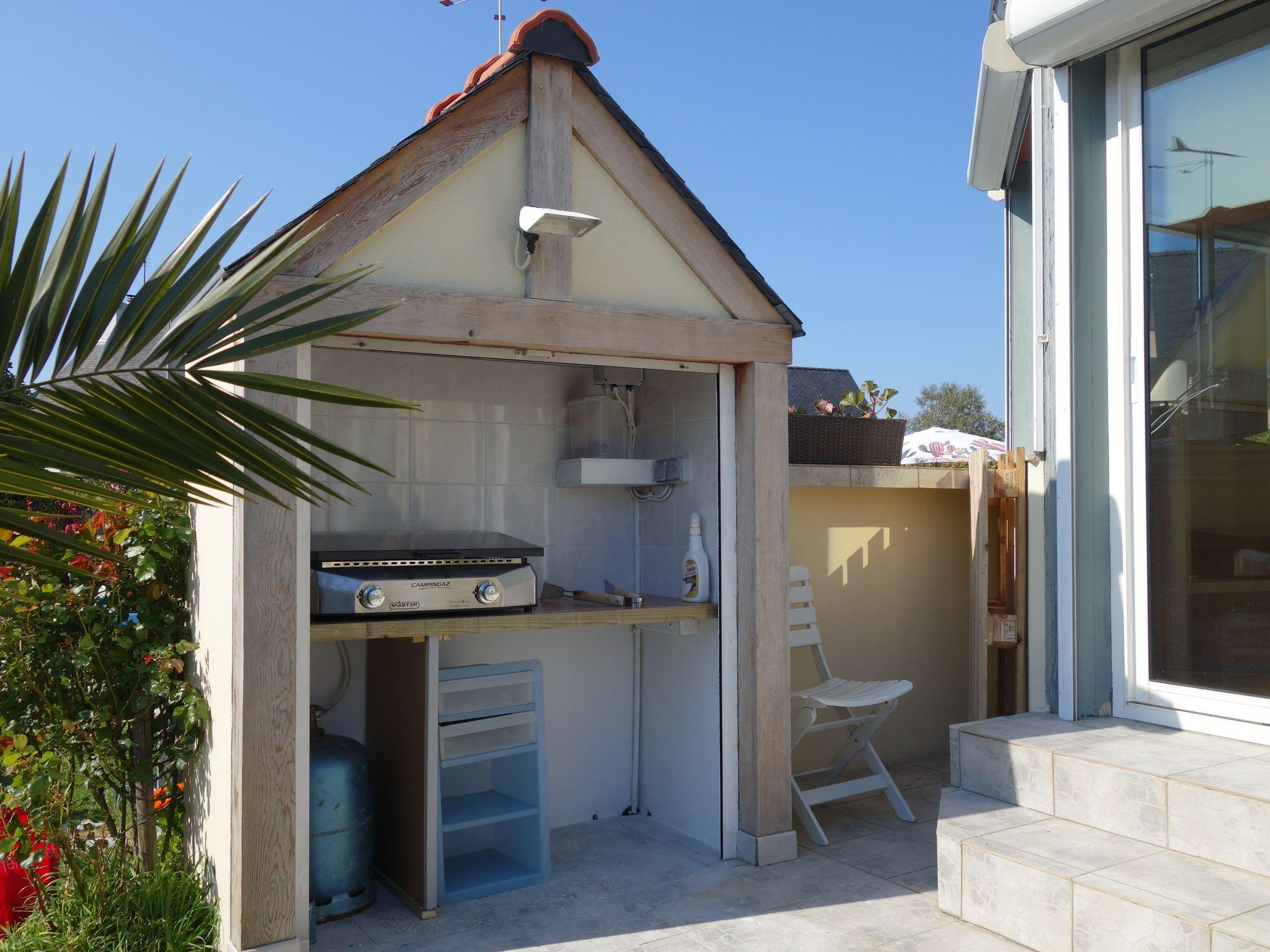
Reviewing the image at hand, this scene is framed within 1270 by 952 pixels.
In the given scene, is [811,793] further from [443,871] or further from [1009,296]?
[1009,296]

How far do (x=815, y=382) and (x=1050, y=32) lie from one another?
398 inches

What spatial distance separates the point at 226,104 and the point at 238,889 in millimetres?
6697

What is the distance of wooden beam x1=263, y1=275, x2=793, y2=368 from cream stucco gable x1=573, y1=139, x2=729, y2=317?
0.06 m

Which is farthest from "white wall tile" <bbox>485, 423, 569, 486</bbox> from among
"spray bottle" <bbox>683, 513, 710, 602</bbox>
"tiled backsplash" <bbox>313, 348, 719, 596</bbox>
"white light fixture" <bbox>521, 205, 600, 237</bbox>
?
"white light fixture" <bbox>521, 205, 600, 237</bbox>

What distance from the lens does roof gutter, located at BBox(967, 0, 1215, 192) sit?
11.5 feet

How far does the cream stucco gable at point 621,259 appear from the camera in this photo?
11.6 ft

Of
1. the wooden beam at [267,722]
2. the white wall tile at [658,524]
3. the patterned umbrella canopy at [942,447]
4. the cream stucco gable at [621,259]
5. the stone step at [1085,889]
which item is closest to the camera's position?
the stone step at [1085,889]

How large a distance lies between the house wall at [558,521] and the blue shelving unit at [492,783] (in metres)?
0.39

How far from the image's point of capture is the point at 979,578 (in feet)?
14.6

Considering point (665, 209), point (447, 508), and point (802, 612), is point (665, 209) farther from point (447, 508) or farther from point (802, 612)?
point (802, 612)

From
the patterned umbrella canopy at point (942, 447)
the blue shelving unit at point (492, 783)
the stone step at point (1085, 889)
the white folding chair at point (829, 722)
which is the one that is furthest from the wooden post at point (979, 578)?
the patterned umbrella canopy at point (942, 447)

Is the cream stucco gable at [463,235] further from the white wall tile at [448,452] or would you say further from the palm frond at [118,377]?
the palm frond at [118,377]

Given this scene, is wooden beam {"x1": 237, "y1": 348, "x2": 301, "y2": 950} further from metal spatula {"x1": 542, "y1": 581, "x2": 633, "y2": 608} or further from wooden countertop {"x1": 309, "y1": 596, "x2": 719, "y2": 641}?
metal spatula {"x1": 542, "y1": 581, "x2": 633, "y2": 608}

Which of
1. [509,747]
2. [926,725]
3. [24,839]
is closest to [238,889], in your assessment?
[24,839]
